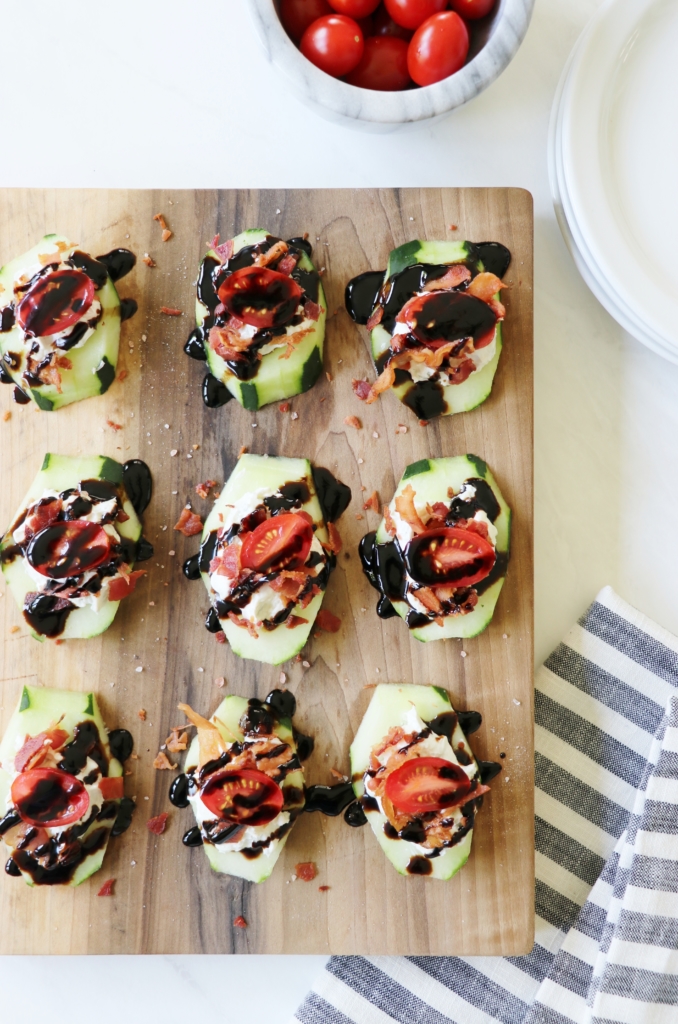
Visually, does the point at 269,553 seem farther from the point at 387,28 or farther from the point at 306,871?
the point at 387,28

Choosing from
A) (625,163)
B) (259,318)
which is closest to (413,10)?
(625,163)

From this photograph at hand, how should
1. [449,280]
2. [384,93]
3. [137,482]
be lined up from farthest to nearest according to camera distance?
[137,482]
[449,280]
[384,93]

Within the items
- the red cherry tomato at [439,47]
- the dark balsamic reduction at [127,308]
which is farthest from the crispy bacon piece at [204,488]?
the red cherry tomato at [439,47]

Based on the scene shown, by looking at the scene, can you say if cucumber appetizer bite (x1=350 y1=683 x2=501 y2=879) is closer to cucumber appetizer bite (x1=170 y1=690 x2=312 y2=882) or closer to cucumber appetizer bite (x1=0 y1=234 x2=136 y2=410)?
cucumber appetizer bite (x1=170 y1=690 x2=312 y2=882)

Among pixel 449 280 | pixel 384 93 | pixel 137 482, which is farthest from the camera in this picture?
pixel 137 482

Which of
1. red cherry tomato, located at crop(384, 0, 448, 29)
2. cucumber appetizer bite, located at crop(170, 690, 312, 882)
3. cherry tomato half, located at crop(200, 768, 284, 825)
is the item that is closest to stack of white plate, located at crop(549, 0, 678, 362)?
red cherry tomato, located at crop(384, 0, 448, 29)

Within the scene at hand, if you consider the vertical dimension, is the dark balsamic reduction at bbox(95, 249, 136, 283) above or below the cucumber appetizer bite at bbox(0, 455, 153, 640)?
above

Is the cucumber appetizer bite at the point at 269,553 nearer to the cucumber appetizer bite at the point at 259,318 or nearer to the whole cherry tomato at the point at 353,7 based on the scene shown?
the cucumber appetizer bite at the point at 259,318
